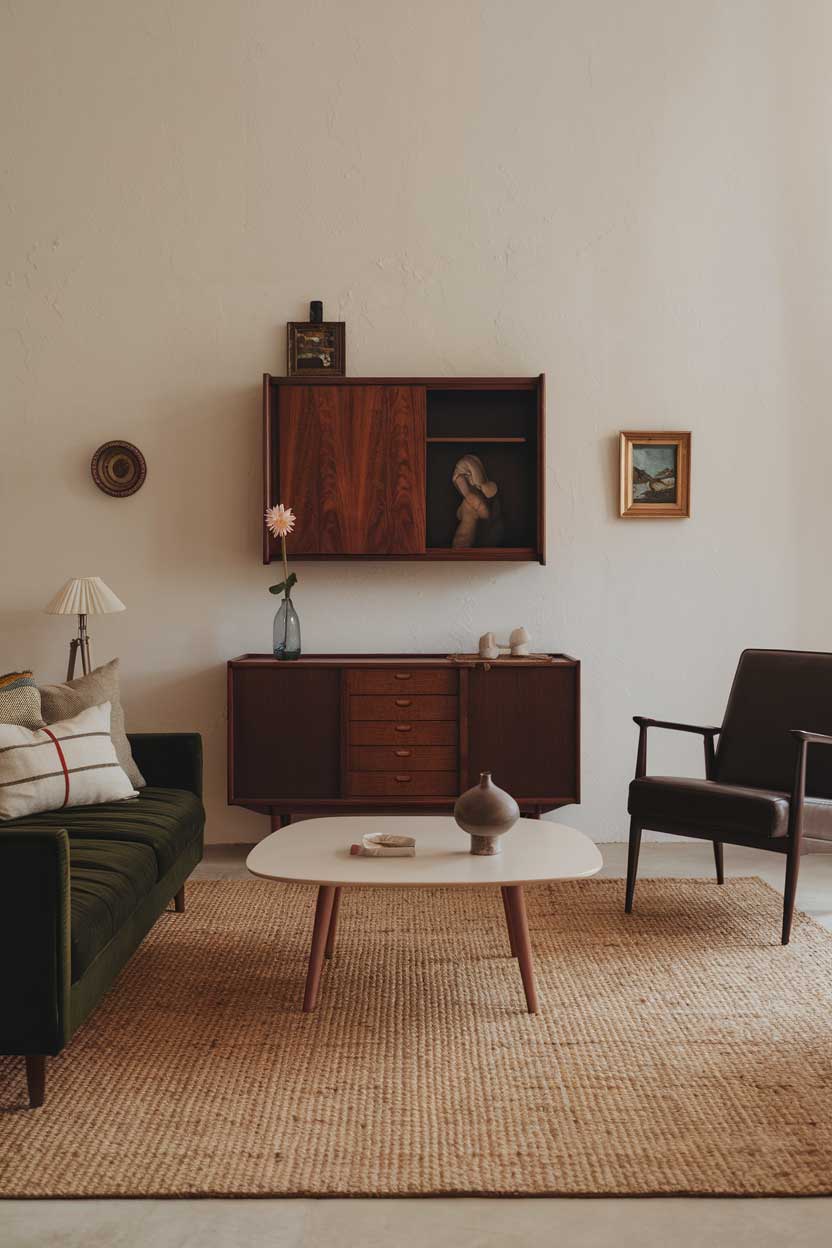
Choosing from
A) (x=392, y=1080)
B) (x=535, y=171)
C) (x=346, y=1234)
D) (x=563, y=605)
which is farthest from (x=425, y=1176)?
(x=535, y=171)

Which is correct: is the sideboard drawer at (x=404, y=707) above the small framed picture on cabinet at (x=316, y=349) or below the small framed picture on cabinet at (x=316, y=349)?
below

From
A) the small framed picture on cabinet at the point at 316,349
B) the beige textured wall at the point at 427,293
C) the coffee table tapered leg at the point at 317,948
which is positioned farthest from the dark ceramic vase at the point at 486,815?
the small framed picture on cabinet at the point at 316,349

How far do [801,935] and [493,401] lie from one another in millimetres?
2731

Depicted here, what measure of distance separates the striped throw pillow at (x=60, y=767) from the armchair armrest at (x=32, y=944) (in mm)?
943

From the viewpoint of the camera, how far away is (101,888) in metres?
2.81

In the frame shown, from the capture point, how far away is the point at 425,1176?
223cm

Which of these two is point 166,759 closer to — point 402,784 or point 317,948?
point 402,784

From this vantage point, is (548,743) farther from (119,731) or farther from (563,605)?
(119,731)

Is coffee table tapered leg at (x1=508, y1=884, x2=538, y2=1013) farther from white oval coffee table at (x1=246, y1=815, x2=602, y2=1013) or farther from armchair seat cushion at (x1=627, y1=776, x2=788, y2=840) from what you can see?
armchair seat cushion at (x1=627, y1=776, x2=788, y2=840)

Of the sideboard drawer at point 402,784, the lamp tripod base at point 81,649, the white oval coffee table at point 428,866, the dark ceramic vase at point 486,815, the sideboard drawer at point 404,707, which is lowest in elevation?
the sideboard drawer at point 402,784

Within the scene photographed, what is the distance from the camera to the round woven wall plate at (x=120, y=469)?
16.7ft

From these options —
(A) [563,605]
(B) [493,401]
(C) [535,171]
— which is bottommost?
(A) [563,605]

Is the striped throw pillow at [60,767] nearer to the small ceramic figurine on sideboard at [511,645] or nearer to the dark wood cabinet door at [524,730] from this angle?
the dark wood cabinet door at [524,730]

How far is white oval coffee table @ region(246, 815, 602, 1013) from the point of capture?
2.95 metres
